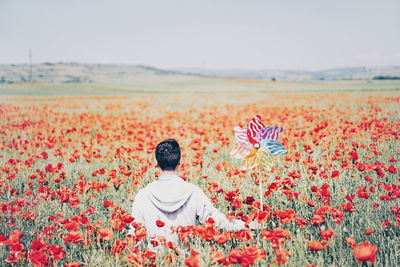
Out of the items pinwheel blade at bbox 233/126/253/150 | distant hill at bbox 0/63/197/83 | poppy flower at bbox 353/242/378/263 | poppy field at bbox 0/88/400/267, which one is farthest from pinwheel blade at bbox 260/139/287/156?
distant hill at bbox 0/63/197/83

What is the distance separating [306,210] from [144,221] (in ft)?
4.97

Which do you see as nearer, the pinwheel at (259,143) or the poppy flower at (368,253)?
the poppy flower at (368,253)

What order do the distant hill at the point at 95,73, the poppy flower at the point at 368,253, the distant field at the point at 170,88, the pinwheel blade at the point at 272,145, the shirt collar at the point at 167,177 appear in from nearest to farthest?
1. the poppy flower at the point at 368,253
2. the shirt collar at the point at 167,177
3. the pinwheel blade at the point at 272,145
4. the distant field at the point at 170,88
5. the distant hill at the point at 95,73

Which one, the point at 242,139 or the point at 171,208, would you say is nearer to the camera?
the point at 171,208

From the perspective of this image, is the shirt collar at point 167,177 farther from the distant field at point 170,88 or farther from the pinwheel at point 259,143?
the distant field at point 170,88

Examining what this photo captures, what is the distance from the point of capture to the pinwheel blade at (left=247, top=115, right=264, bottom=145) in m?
2.61

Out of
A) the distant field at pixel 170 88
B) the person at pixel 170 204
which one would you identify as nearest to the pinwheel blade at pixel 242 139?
the person at pixel 170 204

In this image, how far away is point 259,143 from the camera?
2674 mm

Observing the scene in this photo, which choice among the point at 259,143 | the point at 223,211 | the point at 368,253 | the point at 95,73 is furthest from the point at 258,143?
the point at 95,73

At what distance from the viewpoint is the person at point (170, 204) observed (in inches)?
90.2

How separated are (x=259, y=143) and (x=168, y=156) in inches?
32.5

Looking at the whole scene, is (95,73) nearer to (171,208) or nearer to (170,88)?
(170,88)

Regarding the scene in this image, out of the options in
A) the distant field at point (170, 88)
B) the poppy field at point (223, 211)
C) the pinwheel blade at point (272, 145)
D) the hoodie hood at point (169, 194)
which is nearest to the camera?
the poppy field at point (223, 211)

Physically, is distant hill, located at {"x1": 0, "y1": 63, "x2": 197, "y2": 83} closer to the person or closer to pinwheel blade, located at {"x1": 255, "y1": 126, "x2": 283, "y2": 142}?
pinwheel blade, located at {"x1": 255, "y1": 126, "x2": 283, "y2": 142}
